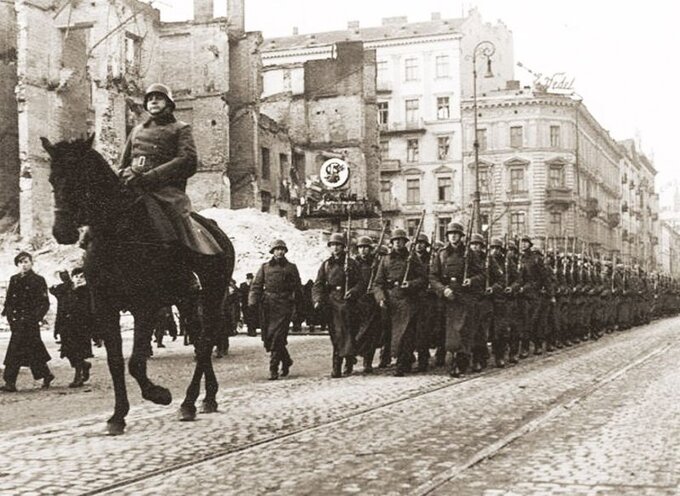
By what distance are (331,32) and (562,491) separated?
83.3 m

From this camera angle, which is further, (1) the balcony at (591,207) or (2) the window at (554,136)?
(1) the balcony at (591,207)

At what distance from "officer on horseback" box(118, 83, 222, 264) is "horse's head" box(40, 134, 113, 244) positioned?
39 centimetres

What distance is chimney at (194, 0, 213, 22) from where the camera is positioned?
189 feet

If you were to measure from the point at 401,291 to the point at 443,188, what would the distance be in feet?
219

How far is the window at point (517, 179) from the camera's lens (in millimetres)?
78750

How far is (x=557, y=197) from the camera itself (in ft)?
256

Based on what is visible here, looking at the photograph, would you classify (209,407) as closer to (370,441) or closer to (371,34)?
(370,441)

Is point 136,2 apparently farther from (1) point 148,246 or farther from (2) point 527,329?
(1) point 148,246

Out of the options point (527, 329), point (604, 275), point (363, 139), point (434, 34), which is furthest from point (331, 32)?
point (527, 329)

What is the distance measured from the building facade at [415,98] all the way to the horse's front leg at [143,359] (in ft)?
232

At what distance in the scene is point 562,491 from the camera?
5996 millimetres

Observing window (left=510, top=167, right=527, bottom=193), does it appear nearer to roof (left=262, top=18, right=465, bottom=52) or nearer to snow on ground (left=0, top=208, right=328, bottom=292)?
roof (left=262, top=18, right=465, bottom=52)

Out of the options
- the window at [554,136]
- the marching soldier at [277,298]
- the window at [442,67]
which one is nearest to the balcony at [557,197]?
the window at [554,136]

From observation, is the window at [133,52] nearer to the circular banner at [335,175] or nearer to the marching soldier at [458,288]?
the circular banner at [335,175]
